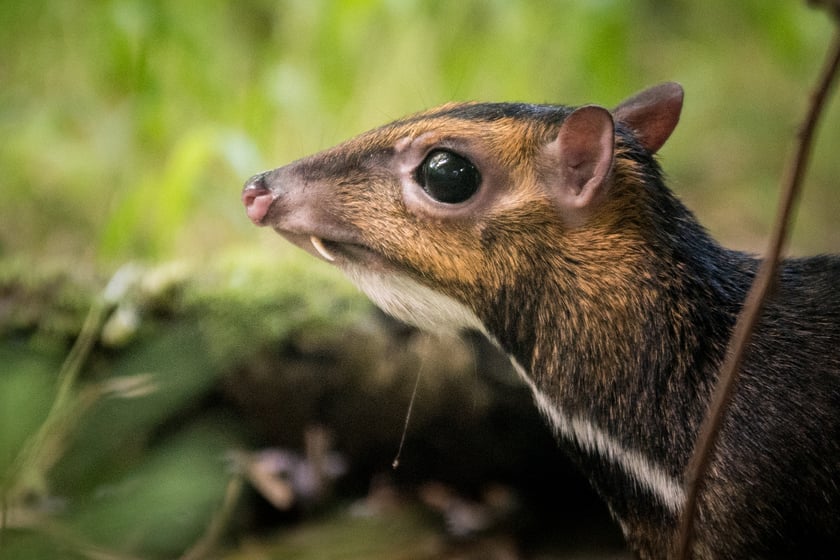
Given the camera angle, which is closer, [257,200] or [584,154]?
[584,154]

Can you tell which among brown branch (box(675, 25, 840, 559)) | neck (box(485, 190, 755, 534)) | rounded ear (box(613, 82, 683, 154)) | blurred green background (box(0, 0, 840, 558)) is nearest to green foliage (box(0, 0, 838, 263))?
blurred green background (box(0, 0, 840, 558))

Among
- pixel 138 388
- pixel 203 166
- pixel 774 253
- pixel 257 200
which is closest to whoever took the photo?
pixel 774 253

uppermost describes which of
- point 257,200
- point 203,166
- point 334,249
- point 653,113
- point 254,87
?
point 254,87

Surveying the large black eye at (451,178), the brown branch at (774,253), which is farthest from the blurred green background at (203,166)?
the brown branch at (774,253)

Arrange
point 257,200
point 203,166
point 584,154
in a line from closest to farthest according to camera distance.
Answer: point 584,154
point 257,200
point 203,166

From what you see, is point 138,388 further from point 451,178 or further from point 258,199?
point 451,178

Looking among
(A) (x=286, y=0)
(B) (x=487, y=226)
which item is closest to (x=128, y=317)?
(B) (x=487, y=226)

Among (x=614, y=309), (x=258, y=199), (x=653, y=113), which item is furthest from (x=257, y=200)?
(x=653, y=113)

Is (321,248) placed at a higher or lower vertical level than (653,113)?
lower
